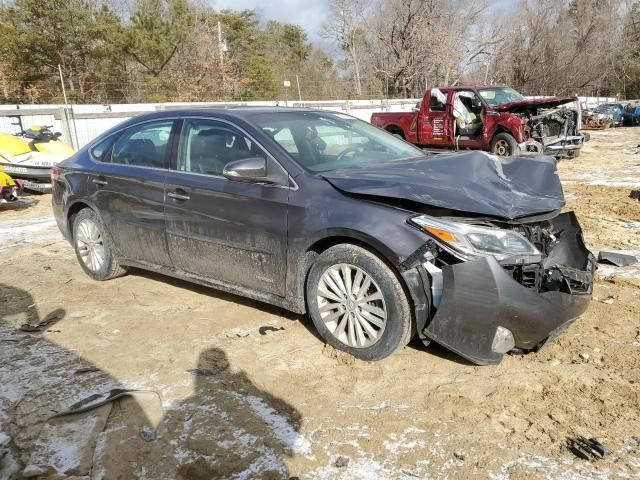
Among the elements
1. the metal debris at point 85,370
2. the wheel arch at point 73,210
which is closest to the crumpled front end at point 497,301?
the metal debris at point 85,370

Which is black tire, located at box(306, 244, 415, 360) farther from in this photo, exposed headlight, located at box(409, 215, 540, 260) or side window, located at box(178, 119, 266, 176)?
side window, located at box(178, 119, 266, 176)

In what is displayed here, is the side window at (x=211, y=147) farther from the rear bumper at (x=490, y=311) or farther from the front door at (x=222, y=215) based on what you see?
the rear bumper at (x=490, y=311)

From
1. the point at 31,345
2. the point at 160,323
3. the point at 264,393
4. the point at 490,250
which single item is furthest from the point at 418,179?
the point at 31,345

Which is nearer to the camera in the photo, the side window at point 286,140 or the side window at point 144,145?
the side window at point 286,140

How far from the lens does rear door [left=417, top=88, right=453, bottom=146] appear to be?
1273 centimetres

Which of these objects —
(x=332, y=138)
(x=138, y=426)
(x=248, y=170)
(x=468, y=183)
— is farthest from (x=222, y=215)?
(x=468, y=183)

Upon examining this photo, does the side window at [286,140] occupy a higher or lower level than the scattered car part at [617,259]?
higher

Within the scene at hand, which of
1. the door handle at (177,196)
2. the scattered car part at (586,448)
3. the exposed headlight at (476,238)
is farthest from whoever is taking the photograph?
the door handle at (177,196)

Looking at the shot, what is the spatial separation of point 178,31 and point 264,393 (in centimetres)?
3039

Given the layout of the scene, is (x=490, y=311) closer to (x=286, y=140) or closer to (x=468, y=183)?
(x=468, y=183)

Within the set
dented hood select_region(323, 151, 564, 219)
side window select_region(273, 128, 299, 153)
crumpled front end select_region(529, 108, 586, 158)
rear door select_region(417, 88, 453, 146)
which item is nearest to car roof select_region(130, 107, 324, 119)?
side window select_region(273, 128, 299, 153)

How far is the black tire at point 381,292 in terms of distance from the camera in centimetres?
311

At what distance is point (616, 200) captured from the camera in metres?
8.05

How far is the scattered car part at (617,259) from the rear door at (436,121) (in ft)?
26.3
